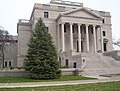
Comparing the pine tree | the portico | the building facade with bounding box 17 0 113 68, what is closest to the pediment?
the building facade with bounding box 17 0 113 68

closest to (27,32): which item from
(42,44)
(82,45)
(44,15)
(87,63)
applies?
(44,15)

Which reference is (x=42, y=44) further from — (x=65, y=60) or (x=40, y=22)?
(x=65, y=60)

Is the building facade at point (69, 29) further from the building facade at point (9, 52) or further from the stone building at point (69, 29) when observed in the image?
the building facade at point (9, 52)

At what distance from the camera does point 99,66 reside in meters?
33.1

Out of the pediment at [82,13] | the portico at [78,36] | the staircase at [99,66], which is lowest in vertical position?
the staircase at [99,66]

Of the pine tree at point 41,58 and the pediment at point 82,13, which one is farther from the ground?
the pediment at point 82,13

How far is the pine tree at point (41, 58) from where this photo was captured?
24.0m

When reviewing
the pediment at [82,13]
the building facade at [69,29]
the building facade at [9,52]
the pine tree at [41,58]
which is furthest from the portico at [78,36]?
the pine tree at [41,58]

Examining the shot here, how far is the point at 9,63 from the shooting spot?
186 feet

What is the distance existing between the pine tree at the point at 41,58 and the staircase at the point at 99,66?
6.55 metres

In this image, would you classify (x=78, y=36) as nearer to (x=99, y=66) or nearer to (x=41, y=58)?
(x=99, y=66)

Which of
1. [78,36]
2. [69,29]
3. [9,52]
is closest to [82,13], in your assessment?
[69,29]

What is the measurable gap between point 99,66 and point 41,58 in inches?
499

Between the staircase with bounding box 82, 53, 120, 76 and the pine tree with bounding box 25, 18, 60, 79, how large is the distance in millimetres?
6550
